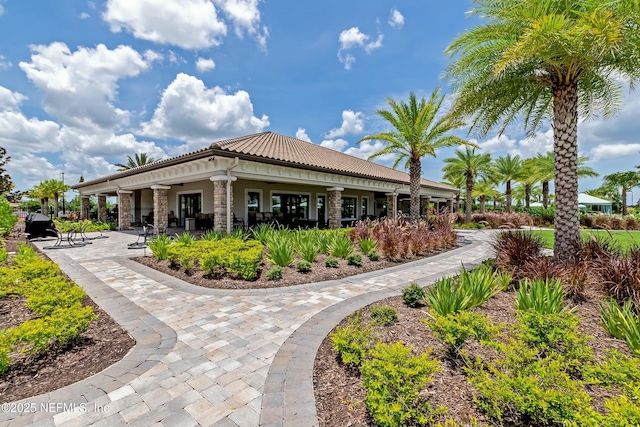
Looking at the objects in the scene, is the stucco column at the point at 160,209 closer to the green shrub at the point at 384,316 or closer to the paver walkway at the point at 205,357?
the paver walkway at the point at 205,357

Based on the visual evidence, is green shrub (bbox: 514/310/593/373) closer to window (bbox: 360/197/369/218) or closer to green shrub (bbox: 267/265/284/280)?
green shrub (bbox: 267/265/284/280)

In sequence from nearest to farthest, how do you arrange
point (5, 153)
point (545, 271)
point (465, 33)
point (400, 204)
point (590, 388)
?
point (590, 388)
point (545, 271)
point (465, 33)
point (5, 153)
point (400, 204)

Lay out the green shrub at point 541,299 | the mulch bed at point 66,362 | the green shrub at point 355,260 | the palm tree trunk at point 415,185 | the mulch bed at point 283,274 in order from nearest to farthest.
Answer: the mulch bed at point 66,362
the green shrub at point 541,299
the mulch bed at point 283,274
the green shrub at point 355,260
the palm tree trunk at point 415,185

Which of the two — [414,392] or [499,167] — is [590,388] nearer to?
[414,392]

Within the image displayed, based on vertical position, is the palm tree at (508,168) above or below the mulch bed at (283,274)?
above

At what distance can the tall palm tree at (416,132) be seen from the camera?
46.4ft

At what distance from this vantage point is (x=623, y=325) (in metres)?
3.47

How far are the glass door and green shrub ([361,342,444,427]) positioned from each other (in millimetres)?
18265

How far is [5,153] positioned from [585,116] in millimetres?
35656

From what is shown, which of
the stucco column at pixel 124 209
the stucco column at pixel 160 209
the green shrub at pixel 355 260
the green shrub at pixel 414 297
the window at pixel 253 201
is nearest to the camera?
the green shrub at pixel 414 297

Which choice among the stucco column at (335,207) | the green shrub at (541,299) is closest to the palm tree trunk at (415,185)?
the stucco column at (335,207)

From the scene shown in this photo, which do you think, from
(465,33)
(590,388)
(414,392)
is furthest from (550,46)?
(414,392)

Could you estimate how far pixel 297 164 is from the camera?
41.0 ft

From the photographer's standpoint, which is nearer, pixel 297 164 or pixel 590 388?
pixel 590 388
